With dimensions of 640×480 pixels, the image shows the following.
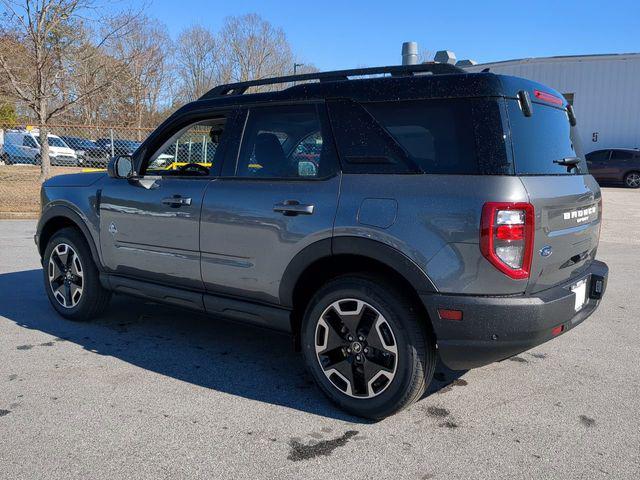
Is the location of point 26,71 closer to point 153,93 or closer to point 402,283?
point 402,283

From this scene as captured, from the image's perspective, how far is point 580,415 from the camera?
11.0ft

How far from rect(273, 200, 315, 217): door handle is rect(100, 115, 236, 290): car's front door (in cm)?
72

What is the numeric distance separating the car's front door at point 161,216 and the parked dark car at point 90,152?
14624 millimetres

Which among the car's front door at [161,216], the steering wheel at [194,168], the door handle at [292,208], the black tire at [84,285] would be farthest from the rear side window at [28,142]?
the door handle at [292,208]

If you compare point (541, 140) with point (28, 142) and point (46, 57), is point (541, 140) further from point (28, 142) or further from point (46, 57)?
point (28, 142)

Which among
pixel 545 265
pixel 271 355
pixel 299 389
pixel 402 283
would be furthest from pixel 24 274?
pixel 545 265

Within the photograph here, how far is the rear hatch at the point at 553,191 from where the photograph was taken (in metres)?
2.96

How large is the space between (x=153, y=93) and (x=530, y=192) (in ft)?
122

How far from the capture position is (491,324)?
9.50ft

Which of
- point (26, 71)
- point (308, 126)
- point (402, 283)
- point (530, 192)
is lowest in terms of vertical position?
point (402, 283)

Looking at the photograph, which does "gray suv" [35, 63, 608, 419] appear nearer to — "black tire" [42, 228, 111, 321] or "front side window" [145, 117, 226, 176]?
"front side window" [145, 117, 226, 176]

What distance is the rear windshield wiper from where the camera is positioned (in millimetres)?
3391

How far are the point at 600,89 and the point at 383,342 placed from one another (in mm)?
27434

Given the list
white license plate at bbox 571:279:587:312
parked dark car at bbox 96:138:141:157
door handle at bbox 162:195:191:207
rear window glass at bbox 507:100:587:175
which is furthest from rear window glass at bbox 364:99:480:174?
parked dark car at bbox 96:138:141:157
